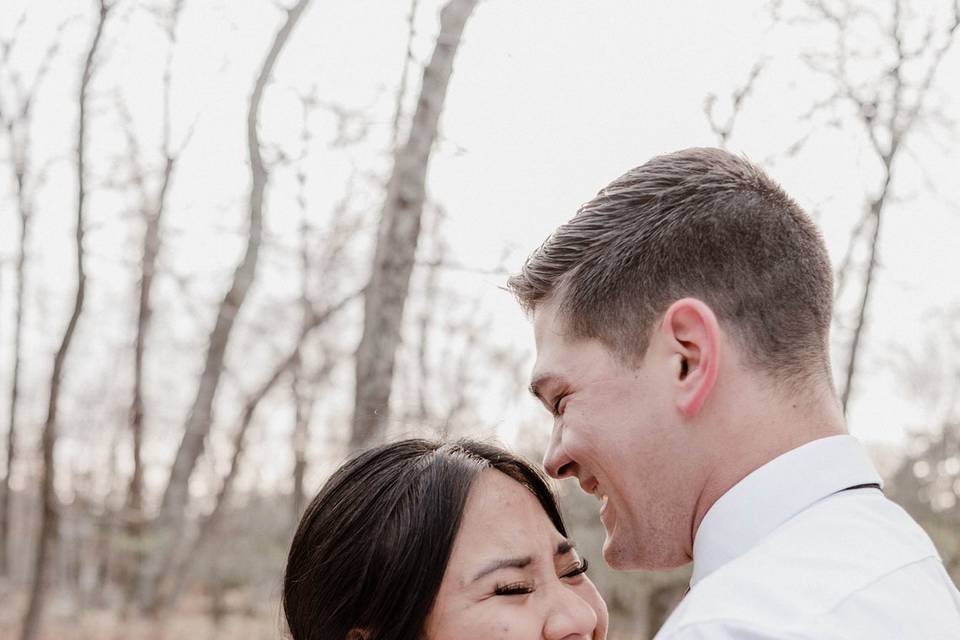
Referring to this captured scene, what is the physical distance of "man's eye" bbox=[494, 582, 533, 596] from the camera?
2.41 m

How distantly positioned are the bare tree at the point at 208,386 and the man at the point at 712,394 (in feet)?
19.4

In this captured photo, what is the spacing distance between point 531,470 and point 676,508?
80 cm

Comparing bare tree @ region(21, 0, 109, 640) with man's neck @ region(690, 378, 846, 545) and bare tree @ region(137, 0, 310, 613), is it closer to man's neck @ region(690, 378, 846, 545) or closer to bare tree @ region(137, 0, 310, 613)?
bare tree @ region(137, 0, 310, 613)

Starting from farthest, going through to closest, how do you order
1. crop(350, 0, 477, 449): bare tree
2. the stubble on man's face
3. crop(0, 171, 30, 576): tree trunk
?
1. crop(0, 171, 30, 576): tree trunk
2. crop(350, 0, 477, 449): bare tree
3. the stubble on man's face

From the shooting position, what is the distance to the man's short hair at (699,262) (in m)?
1.97

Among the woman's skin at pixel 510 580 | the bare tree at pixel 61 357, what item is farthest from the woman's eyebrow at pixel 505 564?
the bare tree at pixel 61 357

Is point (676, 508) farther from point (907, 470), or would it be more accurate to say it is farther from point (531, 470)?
point (907, 470)

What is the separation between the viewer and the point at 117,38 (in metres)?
10.2

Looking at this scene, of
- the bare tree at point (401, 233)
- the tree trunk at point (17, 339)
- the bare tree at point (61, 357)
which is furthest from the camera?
the tree trunk at point (17, 339)

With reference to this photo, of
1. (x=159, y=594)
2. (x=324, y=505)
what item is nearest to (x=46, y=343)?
(x=159, y=594)

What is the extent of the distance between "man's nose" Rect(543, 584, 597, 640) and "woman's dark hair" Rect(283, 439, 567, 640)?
26 cm

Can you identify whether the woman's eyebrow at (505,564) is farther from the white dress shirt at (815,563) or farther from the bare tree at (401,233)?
the bare tree at (401,233)

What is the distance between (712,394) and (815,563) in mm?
394

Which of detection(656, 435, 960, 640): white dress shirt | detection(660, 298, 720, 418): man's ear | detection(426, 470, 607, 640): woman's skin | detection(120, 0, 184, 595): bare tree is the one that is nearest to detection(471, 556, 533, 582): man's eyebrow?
detection(426, 470, 607, 640): woman's skin
